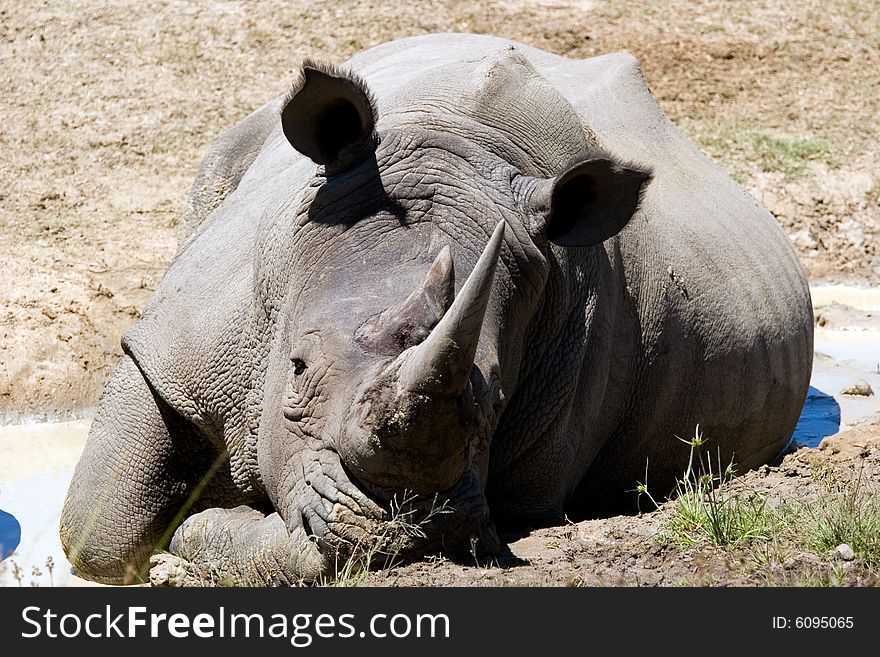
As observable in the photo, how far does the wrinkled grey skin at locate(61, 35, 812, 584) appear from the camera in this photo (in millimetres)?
4059

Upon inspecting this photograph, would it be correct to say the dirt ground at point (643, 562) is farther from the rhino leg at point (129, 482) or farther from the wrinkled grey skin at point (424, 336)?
the rhino leg at point (129, 482)

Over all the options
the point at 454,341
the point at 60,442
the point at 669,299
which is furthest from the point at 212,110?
the point at 454,341

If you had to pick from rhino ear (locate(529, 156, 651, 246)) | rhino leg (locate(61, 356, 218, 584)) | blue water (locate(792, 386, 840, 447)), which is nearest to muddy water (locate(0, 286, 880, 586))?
blue water (locate(792, 386, 840, 447))

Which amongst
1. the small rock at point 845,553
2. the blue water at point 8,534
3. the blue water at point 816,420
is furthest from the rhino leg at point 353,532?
the blue water at point 816,420

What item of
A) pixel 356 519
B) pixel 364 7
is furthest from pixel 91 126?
pixel 356 519

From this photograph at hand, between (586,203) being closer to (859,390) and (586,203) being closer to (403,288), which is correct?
(403,288)

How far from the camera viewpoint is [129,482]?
5.75m

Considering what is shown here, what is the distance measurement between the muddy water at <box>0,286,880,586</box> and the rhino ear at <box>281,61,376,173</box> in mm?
1819

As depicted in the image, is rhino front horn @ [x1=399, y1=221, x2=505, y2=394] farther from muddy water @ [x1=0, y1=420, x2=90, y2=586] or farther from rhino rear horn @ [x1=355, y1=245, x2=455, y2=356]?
muddy water @ [x1=0, y1=420, x2=90, y2=586]

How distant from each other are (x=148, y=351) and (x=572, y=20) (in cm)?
1175

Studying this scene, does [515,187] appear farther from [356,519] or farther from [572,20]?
[572,20]

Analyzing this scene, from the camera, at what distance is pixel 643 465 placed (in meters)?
6.66

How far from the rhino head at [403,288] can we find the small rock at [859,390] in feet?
14.0

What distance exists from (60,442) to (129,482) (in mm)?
2509
